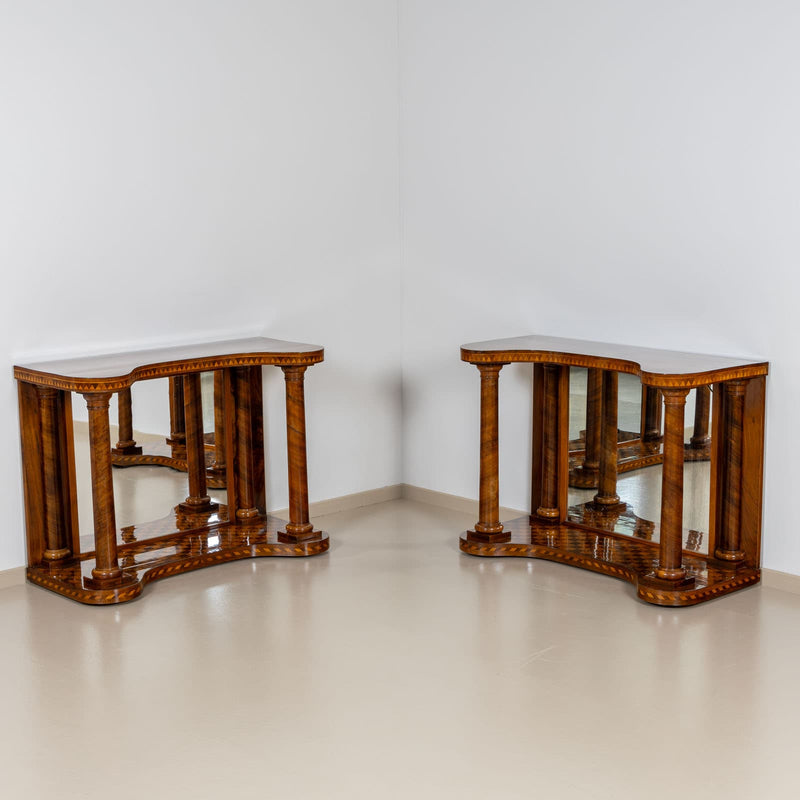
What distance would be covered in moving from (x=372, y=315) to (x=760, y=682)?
3040 millimetres

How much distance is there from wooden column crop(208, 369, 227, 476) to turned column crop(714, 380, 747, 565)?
7.66 feet

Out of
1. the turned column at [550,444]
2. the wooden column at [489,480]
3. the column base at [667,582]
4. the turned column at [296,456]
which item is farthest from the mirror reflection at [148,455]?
the column base at [667,582]

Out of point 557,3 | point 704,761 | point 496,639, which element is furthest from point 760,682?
point 557,3

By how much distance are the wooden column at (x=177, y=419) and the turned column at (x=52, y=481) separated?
557mm

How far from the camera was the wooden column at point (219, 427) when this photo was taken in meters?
5.32

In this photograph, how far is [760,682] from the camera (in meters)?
3.71

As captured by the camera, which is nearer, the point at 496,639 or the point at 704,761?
the point at 704,761

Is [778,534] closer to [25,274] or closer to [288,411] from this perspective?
[288,411]

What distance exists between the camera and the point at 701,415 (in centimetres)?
471

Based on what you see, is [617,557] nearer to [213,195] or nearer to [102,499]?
[102,499]

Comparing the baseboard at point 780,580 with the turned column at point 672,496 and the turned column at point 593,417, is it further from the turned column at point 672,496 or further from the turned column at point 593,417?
the turned column at point 593,417

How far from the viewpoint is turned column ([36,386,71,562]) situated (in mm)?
4738

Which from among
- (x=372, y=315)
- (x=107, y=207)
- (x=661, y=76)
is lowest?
(x=372, y=315)

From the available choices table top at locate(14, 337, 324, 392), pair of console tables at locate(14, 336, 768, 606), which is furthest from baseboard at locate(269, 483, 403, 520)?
table top at locate(14, 337, 324, 392)
